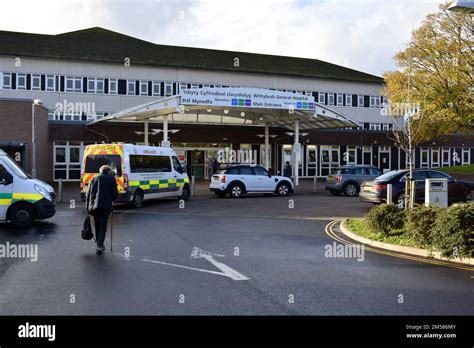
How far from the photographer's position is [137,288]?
7117mm

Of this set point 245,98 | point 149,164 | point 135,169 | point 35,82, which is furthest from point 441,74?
point 35,82

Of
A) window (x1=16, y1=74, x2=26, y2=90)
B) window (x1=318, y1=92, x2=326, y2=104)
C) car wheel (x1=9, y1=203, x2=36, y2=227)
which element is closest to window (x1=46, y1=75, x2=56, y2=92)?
window (x1=16, y1=74, x2=26, y2=90)

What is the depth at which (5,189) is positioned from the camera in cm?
1351

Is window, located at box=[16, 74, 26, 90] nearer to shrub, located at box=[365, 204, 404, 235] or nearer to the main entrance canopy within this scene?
the main entrance canopy

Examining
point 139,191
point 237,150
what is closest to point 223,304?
point 139,191

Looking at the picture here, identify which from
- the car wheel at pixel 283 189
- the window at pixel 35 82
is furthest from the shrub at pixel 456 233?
the window at pixel 35 82

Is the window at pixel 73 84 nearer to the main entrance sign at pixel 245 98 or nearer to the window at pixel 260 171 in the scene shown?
the main entrance sign at pixel 245 98

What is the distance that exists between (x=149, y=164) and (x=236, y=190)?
17.4 ft

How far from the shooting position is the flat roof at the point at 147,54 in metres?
41.3

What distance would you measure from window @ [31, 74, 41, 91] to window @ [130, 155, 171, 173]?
22909 millimetres

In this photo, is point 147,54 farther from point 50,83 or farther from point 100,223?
point 100,223

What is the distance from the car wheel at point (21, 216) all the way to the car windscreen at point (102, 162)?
489 centimetres
